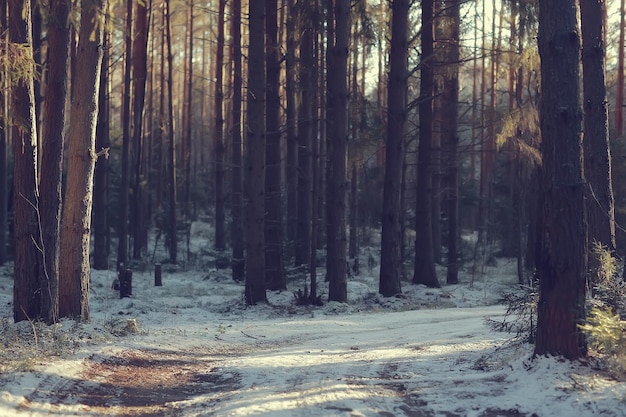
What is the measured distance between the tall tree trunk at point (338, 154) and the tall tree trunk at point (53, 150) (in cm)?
716

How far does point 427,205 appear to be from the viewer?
20.9 meters

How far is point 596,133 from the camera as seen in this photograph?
37.5 ft

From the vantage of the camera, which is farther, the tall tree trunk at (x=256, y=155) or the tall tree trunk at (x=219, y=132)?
the tall tree trunk at (x=219, y=132)

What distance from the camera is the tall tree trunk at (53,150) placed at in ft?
34.1

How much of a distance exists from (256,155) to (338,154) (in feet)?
6.42

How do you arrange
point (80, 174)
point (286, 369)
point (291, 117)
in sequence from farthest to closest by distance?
point (291, 117) → point (80, 174) → point (286, 369)

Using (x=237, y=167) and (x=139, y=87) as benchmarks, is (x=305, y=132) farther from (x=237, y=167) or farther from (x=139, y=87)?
(x=139, y=87)

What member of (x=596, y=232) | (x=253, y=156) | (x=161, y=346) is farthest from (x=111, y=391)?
(x=253, y=156)

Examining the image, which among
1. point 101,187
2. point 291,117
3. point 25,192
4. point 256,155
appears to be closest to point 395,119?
point 256,155

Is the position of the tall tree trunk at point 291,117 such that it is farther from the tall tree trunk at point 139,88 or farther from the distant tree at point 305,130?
the tall tree trunk at point 139,88

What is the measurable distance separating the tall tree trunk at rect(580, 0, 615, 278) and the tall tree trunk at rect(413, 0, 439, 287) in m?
8.70

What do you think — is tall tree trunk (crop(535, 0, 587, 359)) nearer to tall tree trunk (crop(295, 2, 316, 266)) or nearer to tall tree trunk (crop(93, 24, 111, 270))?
tall tree trunk (crop(295, 2, 316, 266))

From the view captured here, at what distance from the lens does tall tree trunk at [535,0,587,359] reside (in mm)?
7207

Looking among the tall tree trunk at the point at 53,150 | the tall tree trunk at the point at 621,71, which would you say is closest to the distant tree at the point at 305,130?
the tall tree trunk at the point at 53,150
